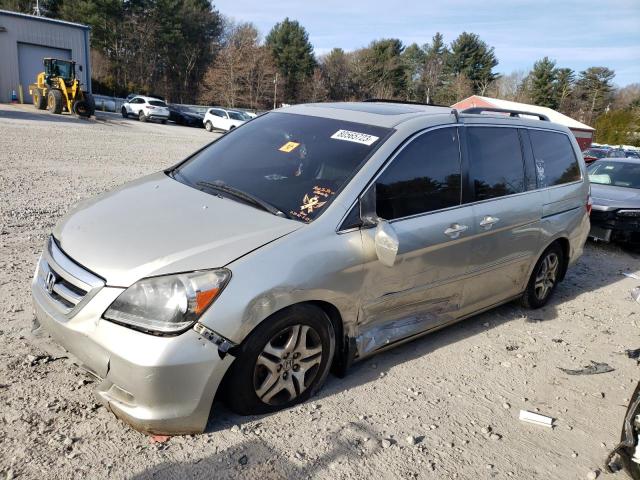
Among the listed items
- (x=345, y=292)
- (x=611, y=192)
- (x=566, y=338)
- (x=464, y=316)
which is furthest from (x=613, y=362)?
(x=611, y=192)

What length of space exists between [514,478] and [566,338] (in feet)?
7.64

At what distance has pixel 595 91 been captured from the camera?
8188 centimetres

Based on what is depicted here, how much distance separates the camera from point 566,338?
4.70m

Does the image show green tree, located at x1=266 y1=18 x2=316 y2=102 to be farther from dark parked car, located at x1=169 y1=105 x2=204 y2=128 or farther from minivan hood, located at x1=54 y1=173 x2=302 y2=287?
minivan hood, located at x1=54 y1=173 x2=302 y2=287

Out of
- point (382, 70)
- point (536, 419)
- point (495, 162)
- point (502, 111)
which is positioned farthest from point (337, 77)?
point (536, 419)

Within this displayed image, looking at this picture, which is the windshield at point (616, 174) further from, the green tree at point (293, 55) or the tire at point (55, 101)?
the green tree at point (293, 55)

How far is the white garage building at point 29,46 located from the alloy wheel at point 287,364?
116ft

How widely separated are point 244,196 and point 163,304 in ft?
3.40

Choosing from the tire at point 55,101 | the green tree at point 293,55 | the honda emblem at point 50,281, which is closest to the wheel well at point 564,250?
the honda emblem at point 50,281

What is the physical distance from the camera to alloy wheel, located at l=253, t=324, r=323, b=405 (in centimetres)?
284

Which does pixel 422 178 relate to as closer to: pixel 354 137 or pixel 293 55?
pixel 354 137

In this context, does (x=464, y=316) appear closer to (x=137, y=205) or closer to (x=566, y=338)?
(x=566, y=338)

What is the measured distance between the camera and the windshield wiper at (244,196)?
3.14 meters

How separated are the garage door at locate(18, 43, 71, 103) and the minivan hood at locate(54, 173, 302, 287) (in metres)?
37.6
